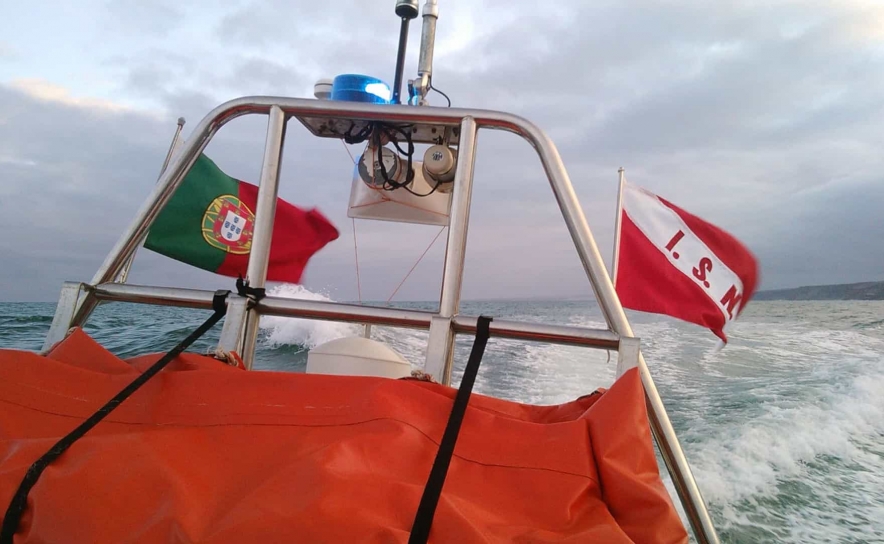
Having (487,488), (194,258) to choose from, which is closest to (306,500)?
(487,488)

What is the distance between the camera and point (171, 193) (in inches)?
63.3

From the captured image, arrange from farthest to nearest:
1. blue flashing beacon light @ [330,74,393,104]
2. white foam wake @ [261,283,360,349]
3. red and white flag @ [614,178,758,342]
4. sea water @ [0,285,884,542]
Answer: white foam wake @ [261,283,360,349]
sea water @ [0,285,884,542]
red and white flag @ [614,178,758,342]
blue flashing beacon light @ [330,74,393,104]

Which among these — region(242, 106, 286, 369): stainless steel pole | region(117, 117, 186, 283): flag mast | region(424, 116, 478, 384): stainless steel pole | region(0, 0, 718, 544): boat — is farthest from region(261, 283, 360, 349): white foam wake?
region(0, 0, 718, 544): boat

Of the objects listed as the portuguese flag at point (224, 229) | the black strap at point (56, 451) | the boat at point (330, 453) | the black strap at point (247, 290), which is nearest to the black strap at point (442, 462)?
the boat at point (330, 453)

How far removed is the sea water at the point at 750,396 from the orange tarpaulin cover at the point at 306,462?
2.22 feet

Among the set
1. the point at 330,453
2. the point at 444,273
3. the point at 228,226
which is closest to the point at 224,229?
the point at 228,226

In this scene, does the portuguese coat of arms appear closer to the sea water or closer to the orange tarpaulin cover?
the orange tarpaulin cover

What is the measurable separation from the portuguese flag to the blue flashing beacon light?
0.80m

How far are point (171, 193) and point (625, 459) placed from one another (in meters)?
1.38

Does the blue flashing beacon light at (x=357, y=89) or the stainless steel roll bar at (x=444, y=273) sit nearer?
the stainless steel roll bar at (x=444, y=273)

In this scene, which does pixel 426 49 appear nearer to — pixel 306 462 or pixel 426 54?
pixel 426 54

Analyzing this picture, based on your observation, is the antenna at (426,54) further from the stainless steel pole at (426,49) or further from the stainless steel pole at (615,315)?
the stainless steel pole at (615,315)

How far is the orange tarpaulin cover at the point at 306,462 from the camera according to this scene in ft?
2.43

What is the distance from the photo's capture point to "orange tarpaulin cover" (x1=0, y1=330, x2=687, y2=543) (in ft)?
2.43
